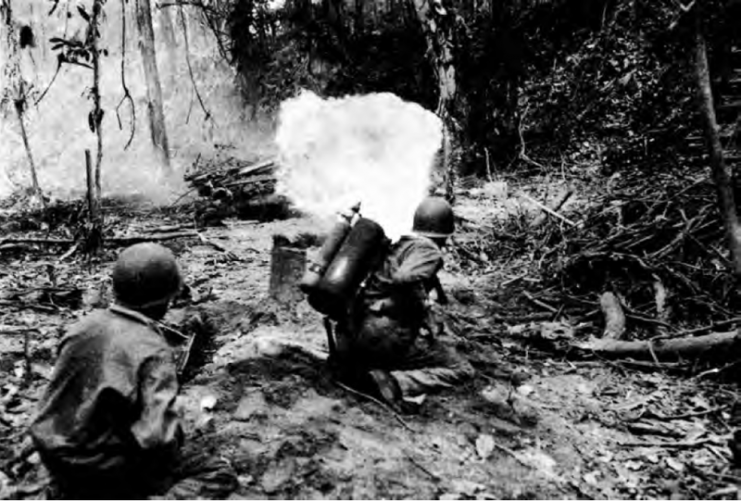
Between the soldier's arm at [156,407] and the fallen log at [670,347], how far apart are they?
403 centimetres

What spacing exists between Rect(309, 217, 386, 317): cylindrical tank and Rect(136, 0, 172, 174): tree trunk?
11072 millimetres

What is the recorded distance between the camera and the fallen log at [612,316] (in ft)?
18.4

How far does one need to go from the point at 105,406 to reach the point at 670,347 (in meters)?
4.63

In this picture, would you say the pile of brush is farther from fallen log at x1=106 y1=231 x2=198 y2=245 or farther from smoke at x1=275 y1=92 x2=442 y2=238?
smoke at x1=275 y1=92 x2=442 y2=238

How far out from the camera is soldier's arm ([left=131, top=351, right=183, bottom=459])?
2.53 meters

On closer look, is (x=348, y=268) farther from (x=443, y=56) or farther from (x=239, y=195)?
(x=239, y=195)

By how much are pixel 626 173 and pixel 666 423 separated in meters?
6.54

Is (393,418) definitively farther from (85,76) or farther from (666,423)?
(85,76)

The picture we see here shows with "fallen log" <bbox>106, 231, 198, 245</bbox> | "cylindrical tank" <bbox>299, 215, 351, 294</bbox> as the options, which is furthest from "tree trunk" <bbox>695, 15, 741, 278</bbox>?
"fallen log" <bbox>106, 231, 198, 245</bbox>

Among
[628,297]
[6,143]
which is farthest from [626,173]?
[6,143]

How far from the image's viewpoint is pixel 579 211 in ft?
27.5

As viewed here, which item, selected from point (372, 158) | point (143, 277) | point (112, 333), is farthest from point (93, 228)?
point (112, 333)

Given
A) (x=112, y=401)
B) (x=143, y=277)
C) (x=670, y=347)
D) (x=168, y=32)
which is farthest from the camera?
(x=168, y=32)

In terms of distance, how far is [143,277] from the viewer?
2.75 meters
